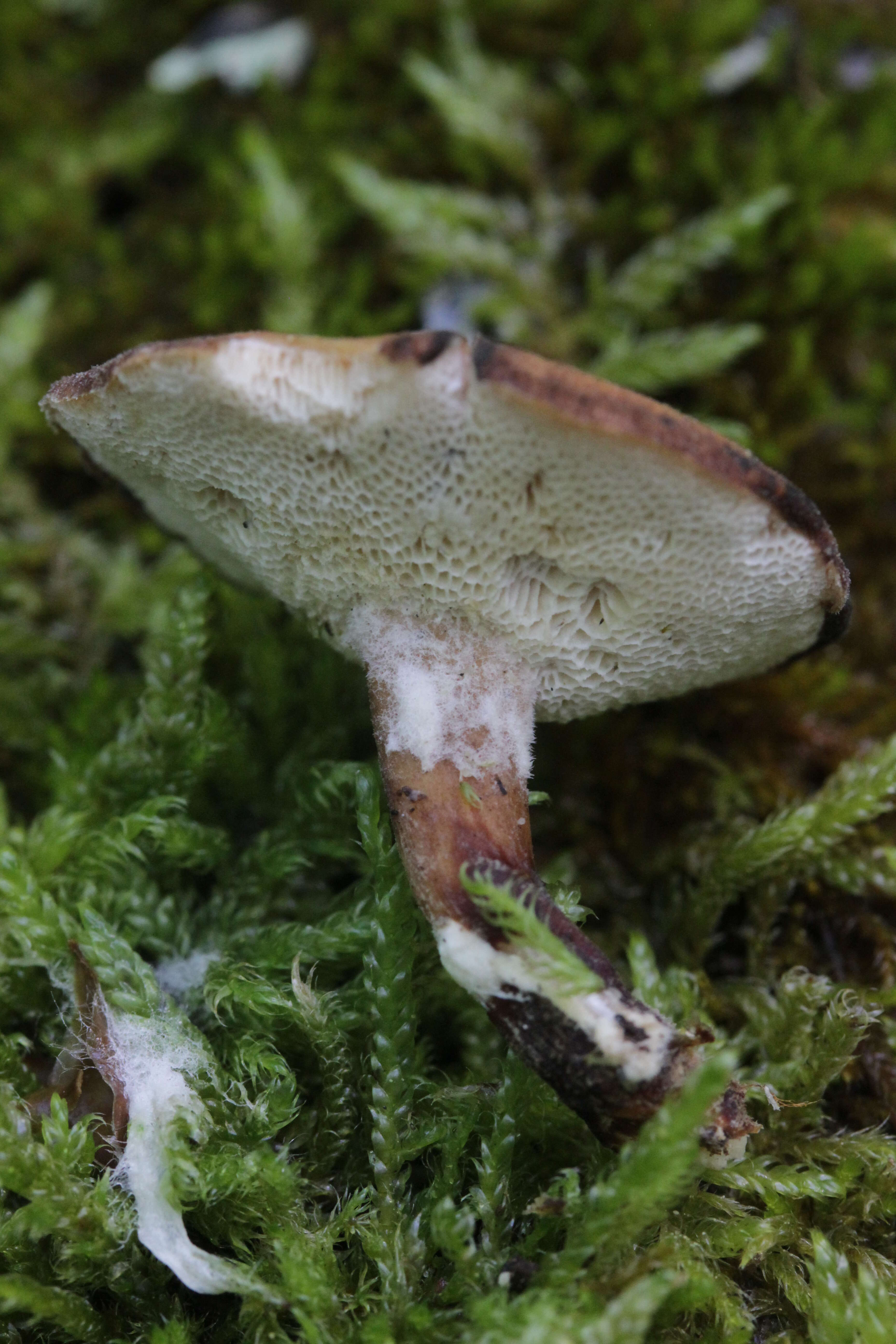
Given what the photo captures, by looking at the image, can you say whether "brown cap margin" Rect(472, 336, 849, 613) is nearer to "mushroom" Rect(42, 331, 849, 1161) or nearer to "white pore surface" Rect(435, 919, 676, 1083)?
"mushroom" Rect(42, 331, 849, 1161)

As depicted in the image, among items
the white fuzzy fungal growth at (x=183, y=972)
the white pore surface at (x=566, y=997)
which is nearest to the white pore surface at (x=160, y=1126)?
the white fuzzy fungal growth at (x=183, y=972)

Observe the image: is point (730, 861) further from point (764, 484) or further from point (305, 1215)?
point (305, 1215)

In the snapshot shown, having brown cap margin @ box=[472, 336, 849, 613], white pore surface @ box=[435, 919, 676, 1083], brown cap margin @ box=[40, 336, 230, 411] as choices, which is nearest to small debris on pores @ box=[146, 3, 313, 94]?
brown cap margin @ box=[40, 336, 230, 411]

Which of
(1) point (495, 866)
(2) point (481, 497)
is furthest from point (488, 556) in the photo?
(1) point (495, 866)

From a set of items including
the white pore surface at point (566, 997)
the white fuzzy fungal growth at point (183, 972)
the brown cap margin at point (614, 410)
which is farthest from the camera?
the white fuzzy fungal growth at point (183, 972)

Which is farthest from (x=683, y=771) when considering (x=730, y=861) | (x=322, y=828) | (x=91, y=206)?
(x=91, y=206)

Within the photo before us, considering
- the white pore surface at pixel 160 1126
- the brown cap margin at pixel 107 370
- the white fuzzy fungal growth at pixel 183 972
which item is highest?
the brown cap margin at pixel 107 370

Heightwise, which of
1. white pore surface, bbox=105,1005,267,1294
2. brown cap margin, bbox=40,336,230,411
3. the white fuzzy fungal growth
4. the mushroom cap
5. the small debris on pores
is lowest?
the white fuzzy fungal growth

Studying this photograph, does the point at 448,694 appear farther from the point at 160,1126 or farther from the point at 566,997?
the point at 160,1126

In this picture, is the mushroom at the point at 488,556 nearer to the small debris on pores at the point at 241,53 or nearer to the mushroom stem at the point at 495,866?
the mushroom stem at the point at 495,866
